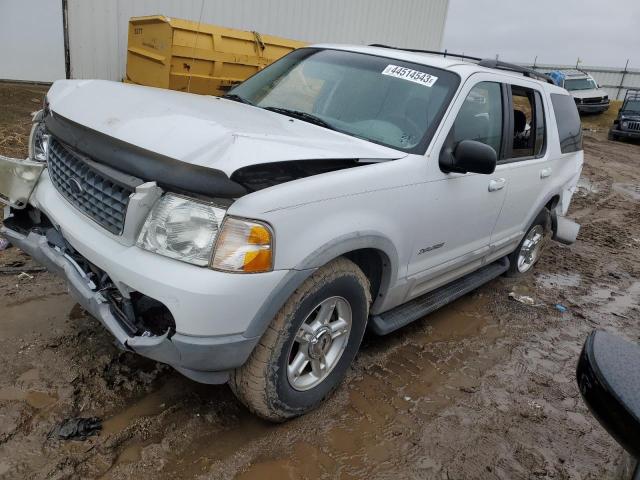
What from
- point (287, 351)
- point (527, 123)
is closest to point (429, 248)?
point (287, 351)

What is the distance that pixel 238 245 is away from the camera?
2104mm

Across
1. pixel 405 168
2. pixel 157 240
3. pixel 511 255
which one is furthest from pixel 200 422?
pixel 511 255

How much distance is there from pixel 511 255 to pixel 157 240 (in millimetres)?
3802

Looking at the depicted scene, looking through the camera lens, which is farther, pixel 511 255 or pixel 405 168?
pixel 511 255

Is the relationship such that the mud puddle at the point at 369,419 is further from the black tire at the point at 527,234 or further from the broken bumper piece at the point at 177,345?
the black tire at the point at 527,234

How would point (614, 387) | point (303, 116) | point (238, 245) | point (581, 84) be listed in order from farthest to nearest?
point (581, 84) → point (303, 116) → point (238, 245) → point (614, 387)

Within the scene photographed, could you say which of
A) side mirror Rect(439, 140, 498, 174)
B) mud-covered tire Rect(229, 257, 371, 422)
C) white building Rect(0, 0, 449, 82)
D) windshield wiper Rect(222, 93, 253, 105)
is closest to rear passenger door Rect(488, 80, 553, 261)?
side mirror Rect(439, 140, 498, 174)

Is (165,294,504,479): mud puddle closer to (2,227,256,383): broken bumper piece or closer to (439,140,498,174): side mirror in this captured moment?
(2,227,256,383): broken bumper piece

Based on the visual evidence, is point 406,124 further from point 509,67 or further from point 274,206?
point 509,67

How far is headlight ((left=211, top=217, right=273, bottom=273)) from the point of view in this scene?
6.89ft

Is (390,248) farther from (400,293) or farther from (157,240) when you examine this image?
(157,240)

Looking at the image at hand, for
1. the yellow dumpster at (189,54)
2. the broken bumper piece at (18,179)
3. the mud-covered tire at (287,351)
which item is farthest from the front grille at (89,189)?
the yellow dumpster at (189,54)

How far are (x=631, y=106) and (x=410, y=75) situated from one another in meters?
21.5

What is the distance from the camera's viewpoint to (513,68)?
4355 mm
